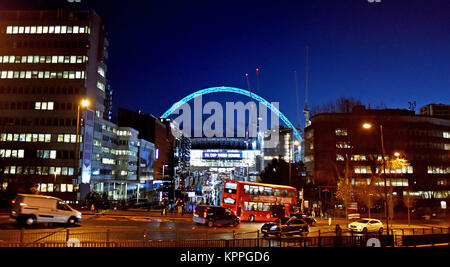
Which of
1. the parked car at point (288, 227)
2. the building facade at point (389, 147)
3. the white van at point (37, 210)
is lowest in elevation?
the parked car at point (288, 227)

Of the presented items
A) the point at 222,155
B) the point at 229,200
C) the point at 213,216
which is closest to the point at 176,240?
the point at 213,216

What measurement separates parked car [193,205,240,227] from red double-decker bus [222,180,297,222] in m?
4.99

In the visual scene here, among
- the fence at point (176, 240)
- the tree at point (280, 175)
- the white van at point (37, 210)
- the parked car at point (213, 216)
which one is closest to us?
the fence at point (176, 240)

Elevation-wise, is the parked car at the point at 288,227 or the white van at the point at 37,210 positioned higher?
the white van at the point at 37,210

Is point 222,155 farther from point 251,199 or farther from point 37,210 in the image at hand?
point 37,210

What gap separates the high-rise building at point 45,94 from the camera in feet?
231

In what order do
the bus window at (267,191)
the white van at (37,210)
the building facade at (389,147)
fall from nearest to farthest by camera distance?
the white van at (37,210) → the bus window at (267,191) → the building facade at (389,147)

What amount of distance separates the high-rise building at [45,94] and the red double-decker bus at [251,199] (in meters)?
45.6

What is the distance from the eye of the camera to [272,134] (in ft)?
570

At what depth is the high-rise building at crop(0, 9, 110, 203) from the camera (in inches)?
2771

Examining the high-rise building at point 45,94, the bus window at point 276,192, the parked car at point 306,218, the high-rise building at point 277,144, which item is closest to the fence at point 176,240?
the parked car at point 306,218

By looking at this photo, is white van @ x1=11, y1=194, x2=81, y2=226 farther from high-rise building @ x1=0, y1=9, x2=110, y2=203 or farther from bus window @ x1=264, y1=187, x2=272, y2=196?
high-rise building @ x1=0, y1=9, x2=110, y2=203

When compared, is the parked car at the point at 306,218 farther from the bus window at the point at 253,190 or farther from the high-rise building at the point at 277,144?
the high-rise building at the point at 277,144

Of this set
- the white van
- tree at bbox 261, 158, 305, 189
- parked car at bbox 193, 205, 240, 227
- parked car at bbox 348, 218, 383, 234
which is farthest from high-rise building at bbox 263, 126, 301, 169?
the white van
